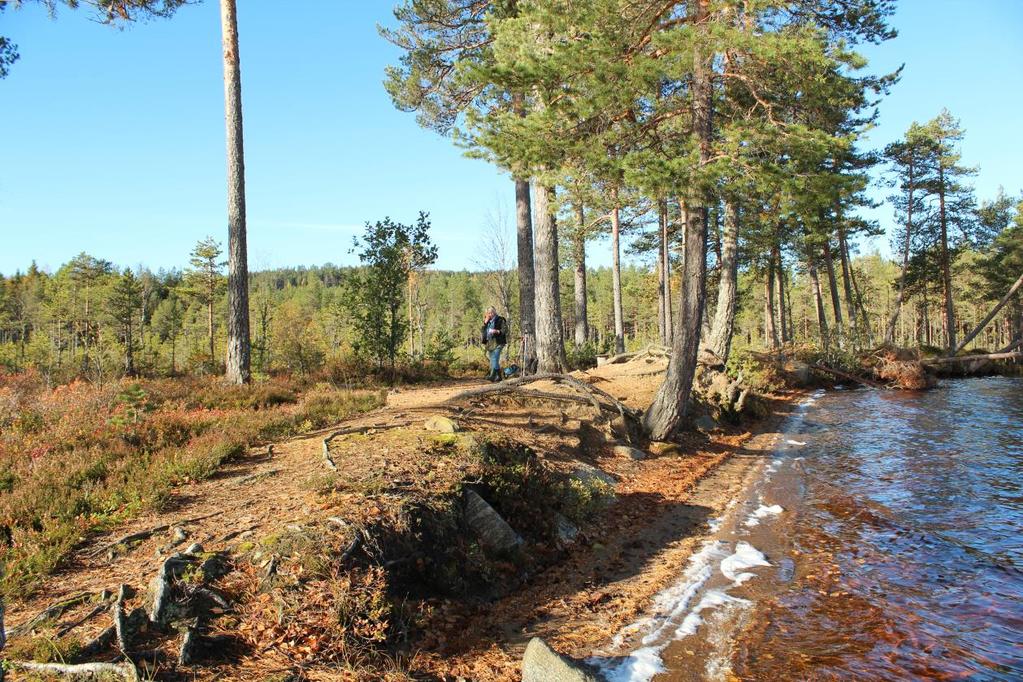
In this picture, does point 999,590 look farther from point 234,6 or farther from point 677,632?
point 234,6

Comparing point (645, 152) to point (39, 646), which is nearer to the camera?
point (39, 646)

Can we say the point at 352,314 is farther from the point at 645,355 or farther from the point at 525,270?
the point at 645,355

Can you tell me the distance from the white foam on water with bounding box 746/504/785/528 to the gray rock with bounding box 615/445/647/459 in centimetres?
210

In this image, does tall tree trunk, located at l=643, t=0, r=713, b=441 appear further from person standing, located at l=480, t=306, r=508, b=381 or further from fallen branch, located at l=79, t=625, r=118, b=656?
fallen branch, located at l=79, t=625, r=118, b=656

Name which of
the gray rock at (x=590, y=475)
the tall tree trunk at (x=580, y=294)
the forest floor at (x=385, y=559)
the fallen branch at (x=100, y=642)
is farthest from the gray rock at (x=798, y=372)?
the fallen branch at (x=100, y=642)

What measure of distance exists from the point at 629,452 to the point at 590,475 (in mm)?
1804

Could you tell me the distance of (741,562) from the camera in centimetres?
590

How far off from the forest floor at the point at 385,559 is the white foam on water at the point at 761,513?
0.46m

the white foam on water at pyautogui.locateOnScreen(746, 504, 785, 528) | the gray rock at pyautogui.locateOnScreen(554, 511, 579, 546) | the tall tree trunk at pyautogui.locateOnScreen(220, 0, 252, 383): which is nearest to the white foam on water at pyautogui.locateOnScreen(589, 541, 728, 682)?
the white foam on water at pyautogui.locateOnScreen(746, 504, 785, 528)

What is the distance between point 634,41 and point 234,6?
880 cm

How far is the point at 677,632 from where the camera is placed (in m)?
4.58

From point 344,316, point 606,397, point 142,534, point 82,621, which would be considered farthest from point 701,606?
point 344,316

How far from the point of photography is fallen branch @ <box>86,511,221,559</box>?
15.1ft

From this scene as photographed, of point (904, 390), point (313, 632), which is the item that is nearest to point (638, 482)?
point (313, 632)
